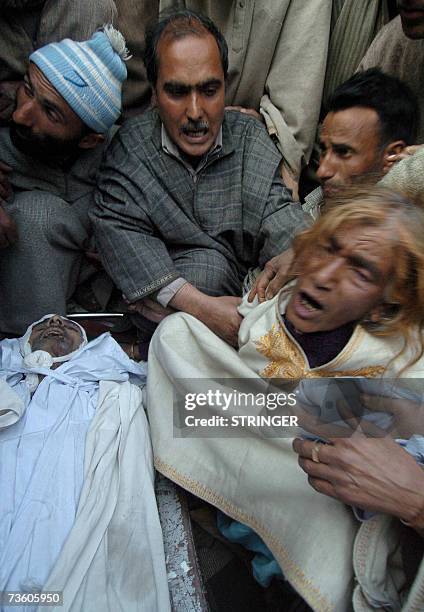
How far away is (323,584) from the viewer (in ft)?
4.49

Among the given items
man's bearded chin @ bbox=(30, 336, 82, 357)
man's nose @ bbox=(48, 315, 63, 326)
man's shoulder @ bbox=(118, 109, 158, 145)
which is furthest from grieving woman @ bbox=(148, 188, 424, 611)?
man's shoulder @ bbox=(118, 109, 158, 145)

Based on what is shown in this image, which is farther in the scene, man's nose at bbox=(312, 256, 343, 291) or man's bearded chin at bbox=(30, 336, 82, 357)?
man's bearded chin at bbox=(30, 336, 82, 357)

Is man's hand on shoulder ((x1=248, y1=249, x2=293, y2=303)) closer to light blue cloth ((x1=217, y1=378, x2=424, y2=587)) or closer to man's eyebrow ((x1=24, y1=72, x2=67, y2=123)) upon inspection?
light blue cloth ((x1=217, y1=378, x2=424, y2=587))

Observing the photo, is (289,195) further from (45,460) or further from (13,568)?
(13,568)

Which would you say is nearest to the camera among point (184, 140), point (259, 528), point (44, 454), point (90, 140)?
point (259, 528)

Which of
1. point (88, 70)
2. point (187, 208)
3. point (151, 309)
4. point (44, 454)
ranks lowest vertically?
point (44, 454)

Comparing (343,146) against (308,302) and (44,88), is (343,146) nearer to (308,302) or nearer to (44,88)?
(308,302)

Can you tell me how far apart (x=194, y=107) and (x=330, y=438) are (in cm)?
138

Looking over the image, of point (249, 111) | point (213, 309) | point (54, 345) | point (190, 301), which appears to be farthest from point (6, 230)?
point (249, 111)

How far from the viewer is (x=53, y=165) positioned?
2.39 m

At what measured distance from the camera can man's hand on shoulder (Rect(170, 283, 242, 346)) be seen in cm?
200

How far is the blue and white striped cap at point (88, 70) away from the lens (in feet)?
6.79

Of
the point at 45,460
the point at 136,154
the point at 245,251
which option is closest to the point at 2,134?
the point at 136,154

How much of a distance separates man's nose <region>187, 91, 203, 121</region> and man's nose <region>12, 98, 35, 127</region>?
624mm
